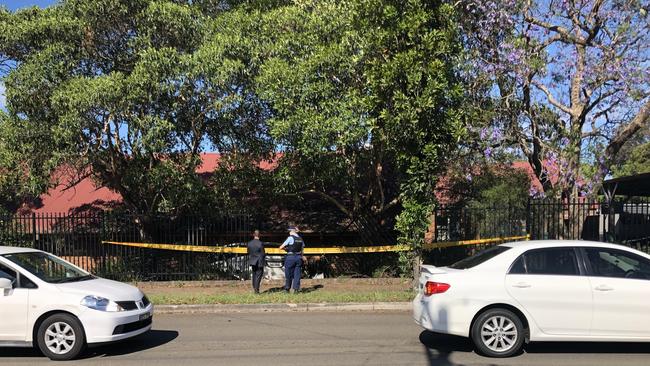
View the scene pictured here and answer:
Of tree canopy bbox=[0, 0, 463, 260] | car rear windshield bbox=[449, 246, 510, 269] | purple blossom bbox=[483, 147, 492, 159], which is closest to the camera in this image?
car rear windshield bbox=[449, 246, 510, 269]

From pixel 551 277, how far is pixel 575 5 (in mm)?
9904

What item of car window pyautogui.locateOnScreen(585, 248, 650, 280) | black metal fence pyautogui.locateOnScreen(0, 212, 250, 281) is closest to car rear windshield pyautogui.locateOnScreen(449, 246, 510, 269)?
car window pyautogui.locateOnScreen(585, 248, 650, 280)

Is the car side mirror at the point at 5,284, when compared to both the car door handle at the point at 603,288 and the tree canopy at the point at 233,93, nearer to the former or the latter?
the tree canopy at the point at 233,93

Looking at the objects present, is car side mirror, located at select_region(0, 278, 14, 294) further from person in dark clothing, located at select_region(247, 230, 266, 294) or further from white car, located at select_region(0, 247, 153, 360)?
person in dark clothing, located at select_region(247, 230, 266, 294)

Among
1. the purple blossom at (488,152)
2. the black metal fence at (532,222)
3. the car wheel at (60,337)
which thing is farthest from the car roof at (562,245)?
the purple blossom at (488,152)

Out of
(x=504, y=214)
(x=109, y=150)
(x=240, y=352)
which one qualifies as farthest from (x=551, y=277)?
(x=109, y=150)

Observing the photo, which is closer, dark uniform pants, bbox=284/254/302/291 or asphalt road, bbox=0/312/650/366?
asphalt road, bbox=0/312/650/366

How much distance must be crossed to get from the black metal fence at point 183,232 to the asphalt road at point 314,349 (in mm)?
6339

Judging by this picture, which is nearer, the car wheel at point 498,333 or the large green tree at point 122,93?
the car wheel at point 498,333

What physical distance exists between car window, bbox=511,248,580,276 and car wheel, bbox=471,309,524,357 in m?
0.66

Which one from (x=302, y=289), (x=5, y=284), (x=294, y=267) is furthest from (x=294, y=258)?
(x=5, y=284)

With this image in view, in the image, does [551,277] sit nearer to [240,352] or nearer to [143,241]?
[240,352]

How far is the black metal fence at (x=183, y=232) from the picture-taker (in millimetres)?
15719

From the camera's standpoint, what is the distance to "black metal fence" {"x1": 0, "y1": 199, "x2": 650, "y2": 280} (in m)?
15.7
